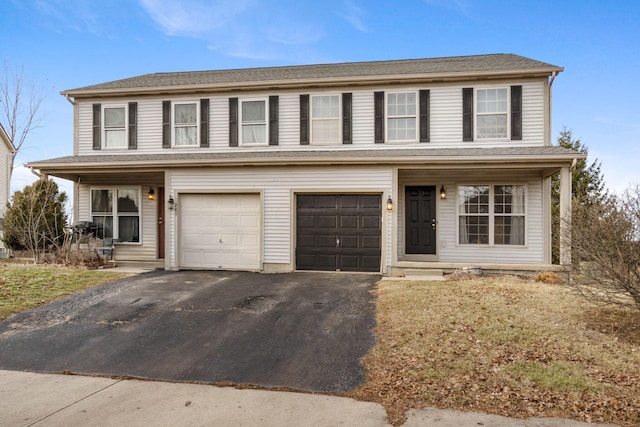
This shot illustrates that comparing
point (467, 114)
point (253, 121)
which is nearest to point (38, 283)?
point (253, 121)

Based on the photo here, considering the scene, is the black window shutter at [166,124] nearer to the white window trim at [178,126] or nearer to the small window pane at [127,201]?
the white window trim at [178,126]

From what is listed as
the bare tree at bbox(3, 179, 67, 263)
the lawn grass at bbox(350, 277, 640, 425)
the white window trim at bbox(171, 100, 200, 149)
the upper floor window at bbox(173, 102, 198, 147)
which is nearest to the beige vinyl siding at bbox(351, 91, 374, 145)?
the white window trim at bbox(171, 100, 200, 149)

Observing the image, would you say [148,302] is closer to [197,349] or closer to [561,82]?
[197,349]

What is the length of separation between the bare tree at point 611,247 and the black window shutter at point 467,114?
5432 mm

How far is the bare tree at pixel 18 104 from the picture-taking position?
→ 22.9m

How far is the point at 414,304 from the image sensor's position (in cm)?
654

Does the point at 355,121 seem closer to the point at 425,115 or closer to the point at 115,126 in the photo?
the point at 425,115

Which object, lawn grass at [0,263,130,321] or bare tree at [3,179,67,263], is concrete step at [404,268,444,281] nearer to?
lawn grass at [0,263,130,321]

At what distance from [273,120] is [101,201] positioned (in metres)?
6.41

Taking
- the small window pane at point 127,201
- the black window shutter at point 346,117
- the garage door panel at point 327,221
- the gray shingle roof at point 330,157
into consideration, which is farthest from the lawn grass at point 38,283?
the black window shutter at point 346,117

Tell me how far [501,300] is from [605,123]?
1508cm

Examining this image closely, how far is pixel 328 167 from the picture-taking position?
1007 centimetres

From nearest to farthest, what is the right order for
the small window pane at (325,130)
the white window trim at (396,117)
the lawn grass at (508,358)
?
the lawn grass at (508,358), the white window trim at (396,117), the small window pane at (325,130)

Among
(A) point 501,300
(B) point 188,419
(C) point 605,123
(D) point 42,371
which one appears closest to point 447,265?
(A) point 501,300
